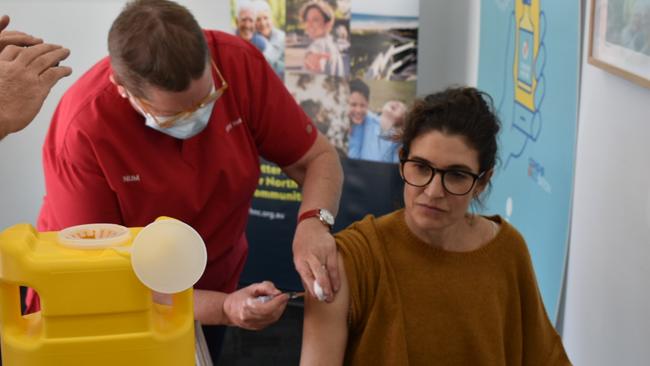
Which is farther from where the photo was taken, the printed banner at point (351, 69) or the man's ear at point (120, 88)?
the printed banner at point (351, 69)

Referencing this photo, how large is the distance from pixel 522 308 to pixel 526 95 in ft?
3.45

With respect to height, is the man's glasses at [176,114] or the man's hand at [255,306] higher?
the man's glasses at [176,114]

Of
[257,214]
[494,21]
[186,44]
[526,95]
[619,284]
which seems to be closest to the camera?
[186,44]

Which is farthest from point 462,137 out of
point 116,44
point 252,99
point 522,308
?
point 116,44

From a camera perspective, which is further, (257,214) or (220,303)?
(257,214)

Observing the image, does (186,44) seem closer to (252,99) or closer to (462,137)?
(252,99)

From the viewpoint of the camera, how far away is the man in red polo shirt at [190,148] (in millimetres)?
1567

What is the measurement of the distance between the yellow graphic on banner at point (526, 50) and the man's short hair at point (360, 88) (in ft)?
3.16

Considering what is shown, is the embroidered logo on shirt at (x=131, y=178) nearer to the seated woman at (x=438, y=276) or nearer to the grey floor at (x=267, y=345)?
the seated woman at (x=438, y=276)

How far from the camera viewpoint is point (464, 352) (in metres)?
1.72

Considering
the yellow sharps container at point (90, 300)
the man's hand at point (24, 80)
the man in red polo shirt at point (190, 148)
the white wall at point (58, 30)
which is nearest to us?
the yellow sharps container at point (90, 300)

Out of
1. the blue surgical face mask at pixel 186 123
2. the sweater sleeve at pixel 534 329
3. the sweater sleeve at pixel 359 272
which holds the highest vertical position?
the blue surgical face mask at pixel 186 123

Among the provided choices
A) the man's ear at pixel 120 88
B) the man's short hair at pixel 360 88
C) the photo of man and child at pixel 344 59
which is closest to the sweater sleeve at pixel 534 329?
the man's ear at pixel 120 88

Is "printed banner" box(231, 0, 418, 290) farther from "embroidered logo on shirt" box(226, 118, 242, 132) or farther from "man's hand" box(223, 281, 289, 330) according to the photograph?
"man's hand" box(223, 281, 289, 330)
